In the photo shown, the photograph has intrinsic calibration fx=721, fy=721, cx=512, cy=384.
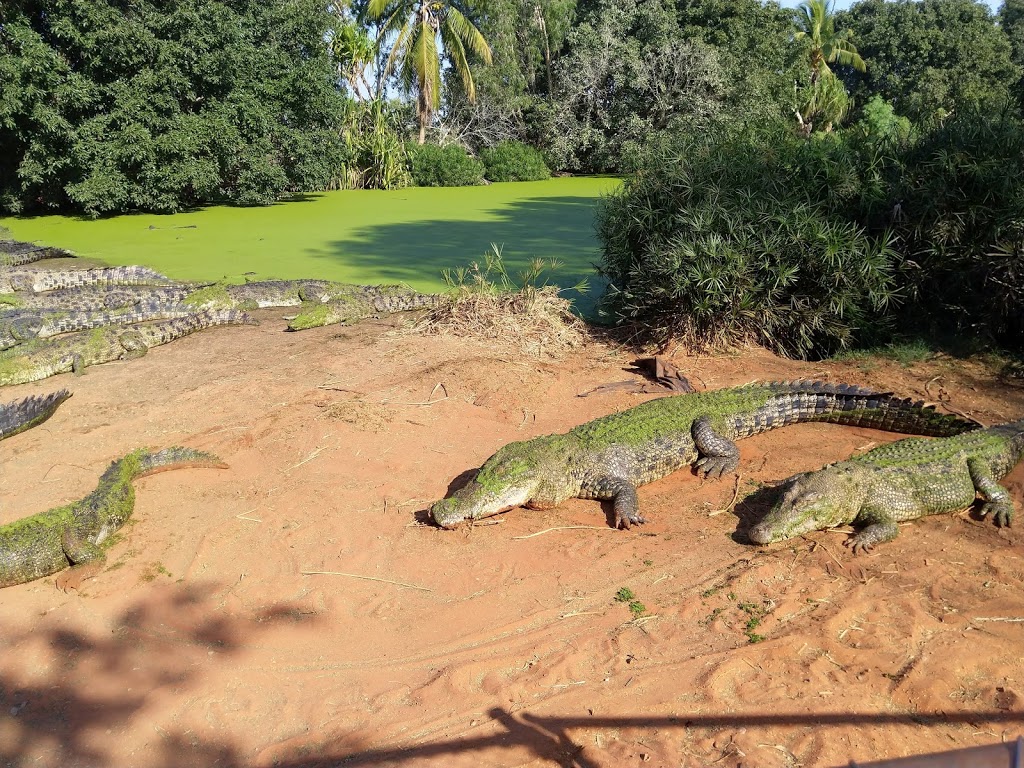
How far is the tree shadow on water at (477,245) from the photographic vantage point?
399 inches

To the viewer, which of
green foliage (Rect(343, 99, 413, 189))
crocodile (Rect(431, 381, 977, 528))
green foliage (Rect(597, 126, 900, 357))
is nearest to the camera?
crocodile (Rect(431, 381, 977, 528))

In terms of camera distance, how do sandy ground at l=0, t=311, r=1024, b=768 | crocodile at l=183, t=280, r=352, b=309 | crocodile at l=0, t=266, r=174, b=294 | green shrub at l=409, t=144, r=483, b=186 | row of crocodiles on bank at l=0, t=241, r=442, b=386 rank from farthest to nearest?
green shrub at l=409, t=144, r=483, b=186 → crocodile at l=0, t=266, r=174, b=294 → crocodile at l=183, t=280, r=352, b=309 → row of crocodiles on bank at l=0, t=241, r=442, b=386 → sandy ground at l=0, t=311, r=1024, b=768

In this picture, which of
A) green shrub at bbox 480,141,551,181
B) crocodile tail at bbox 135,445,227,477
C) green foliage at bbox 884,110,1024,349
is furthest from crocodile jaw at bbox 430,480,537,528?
green shrub at bbox 480,141,551,181

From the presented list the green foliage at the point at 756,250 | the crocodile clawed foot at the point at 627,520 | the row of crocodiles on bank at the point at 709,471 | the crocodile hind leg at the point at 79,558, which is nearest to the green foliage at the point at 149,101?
the green foliage at the point at 756,250

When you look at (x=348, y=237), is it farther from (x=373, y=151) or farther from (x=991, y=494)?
(x=991, y=494)

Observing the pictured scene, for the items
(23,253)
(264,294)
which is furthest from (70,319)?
(23,253)

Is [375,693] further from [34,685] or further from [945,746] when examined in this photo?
[945,746]

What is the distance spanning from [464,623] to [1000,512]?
2.96m

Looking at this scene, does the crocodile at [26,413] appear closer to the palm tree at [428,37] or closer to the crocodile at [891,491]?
the crocodile at [891,491]

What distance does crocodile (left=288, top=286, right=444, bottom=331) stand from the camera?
810 cm

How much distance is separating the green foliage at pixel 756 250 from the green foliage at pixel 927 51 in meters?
22.5

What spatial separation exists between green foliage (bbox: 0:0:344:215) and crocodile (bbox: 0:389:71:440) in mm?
10242

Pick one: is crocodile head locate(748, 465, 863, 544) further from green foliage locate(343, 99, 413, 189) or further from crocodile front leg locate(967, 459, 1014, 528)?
green foliage locate(343, 99, 413, 189)

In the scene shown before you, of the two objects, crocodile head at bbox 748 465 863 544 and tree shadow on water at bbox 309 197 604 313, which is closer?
crocodile head at bbox 748 465 863 544
